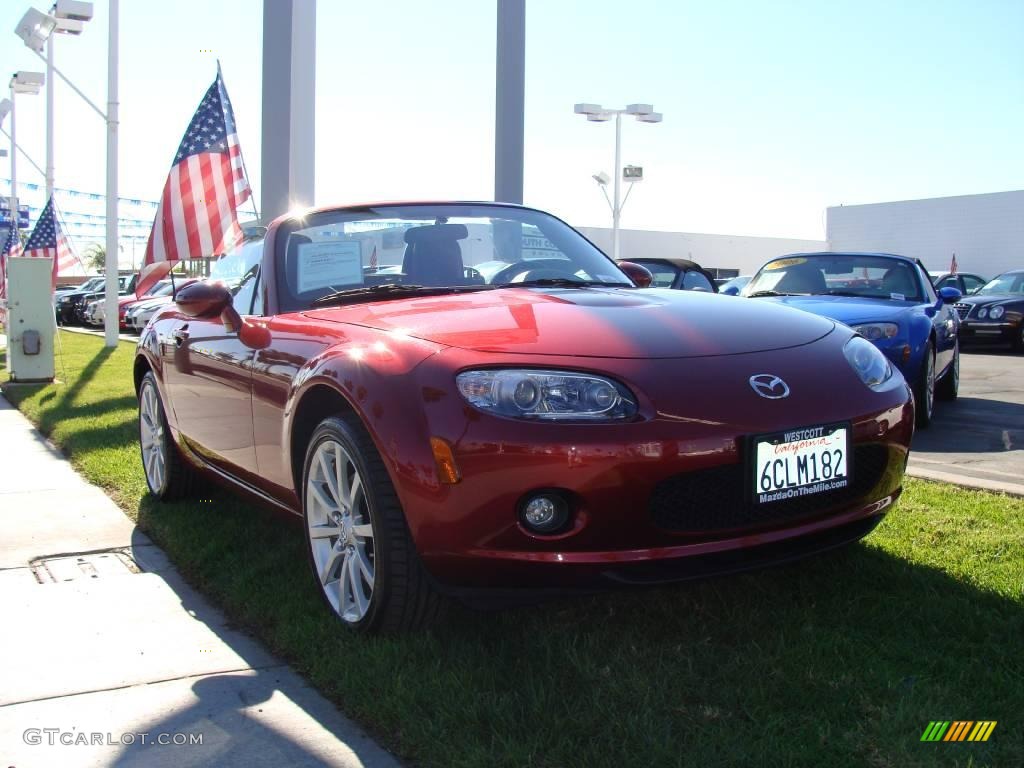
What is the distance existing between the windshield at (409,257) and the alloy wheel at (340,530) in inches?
30.7

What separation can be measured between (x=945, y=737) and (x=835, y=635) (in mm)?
587

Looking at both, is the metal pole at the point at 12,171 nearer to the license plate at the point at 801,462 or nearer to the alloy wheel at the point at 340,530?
the alloy wheel at the point at 340,530

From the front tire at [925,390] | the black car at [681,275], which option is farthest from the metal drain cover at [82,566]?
the black car at [681,275]

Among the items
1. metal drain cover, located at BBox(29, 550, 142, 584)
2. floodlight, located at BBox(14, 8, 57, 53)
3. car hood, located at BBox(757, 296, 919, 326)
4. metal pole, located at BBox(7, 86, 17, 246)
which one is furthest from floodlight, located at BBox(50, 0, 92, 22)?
metal drain cover, located at BBox(29, 550, 142, 584)

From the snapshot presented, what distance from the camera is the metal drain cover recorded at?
4.05 metres

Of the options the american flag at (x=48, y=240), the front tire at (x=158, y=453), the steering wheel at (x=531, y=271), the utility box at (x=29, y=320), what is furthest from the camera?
the american flag at (x=48, y=240)

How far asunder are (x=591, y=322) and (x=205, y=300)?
1.55 meters

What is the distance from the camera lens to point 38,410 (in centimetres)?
→ 905

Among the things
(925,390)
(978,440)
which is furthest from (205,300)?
(925,390)

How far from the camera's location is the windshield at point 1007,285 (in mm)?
17312

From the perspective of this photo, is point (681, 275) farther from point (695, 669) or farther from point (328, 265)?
point (695, 669)

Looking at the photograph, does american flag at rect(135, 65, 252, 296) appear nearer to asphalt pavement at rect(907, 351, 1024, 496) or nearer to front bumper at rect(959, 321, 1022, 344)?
asphalt pavement at rect(907, 351, 1024, 496)

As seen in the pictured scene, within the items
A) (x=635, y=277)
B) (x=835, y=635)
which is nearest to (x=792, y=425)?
(x=835, y=635)

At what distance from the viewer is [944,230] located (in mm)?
45125
